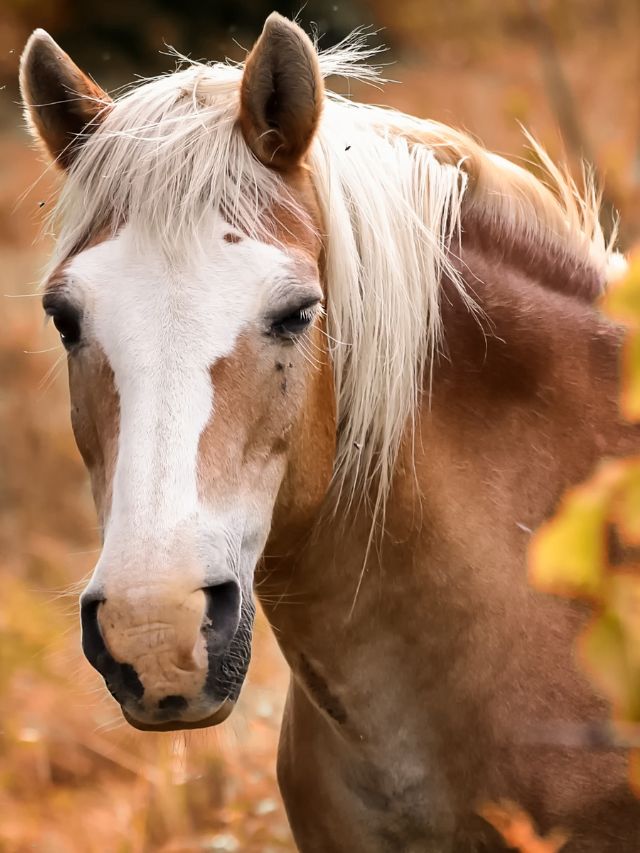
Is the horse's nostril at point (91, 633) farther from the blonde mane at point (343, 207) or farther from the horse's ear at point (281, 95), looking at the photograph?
the horse's ear at point (281, 95)

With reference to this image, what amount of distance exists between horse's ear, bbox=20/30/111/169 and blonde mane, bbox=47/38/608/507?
0.06 meters

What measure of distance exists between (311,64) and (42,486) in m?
6.06

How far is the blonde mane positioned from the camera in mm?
2047

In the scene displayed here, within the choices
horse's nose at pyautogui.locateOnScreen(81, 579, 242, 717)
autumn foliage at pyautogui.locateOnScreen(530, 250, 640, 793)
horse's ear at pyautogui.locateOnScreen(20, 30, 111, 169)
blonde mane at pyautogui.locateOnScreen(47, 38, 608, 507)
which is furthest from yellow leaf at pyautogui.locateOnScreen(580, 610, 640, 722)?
horse's ear at pyautogui.locateOnScreen(20, 30, 111, 169)

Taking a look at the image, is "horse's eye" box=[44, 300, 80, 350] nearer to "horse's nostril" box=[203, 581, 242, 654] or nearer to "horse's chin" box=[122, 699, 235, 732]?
"horse's nostril" box=[203, 581, 242, 654]

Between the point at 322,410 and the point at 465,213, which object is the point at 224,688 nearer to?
the point at 322,410

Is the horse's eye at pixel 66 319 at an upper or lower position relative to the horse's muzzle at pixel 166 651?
upper

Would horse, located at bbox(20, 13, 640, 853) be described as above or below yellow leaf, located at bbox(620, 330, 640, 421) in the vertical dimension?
below

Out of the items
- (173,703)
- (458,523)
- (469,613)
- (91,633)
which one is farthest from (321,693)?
(91,633)

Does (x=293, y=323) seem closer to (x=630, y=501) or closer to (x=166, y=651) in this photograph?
(x=166, y=651)

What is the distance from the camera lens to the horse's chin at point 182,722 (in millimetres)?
1784

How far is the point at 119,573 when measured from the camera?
169 centimetres

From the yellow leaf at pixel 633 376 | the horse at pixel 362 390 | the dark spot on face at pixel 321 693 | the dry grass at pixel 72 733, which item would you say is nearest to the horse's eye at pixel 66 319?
the horse at pixel 362 390

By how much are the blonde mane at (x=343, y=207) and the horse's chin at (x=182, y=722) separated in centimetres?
56
